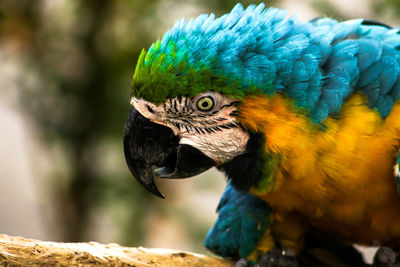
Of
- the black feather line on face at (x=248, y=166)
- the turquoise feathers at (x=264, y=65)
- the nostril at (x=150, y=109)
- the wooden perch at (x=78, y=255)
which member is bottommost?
the wooden perch at (x=78, y=255)

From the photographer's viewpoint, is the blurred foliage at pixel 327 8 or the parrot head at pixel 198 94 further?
the blurred foliage at pixel 327 8

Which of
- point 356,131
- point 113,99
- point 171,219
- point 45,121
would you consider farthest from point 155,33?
point 356,131

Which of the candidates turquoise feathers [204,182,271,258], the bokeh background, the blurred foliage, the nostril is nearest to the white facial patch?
the nostril

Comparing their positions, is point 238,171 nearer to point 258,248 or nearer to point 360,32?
point 258,248

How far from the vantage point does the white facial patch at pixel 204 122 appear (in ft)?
4.39

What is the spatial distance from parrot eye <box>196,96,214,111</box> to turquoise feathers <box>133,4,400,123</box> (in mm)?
29

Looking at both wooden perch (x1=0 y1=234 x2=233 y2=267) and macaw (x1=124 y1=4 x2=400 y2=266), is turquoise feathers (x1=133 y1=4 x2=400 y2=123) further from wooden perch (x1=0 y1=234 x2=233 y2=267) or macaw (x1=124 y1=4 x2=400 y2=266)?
wooden perch (x1=0 y1=234 x2=233 y2=267)

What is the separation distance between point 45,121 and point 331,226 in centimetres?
213

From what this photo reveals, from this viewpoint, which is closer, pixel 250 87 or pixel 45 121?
pixel 250 87

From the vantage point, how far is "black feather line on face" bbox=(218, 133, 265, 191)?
4.49 ft

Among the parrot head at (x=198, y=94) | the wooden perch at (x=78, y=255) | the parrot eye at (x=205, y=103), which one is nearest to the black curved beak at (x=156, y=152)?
the parrot head at (x=198, y=94)

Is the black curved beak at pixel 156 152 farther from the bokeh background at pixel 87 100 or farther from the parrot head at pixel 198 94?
the bokeh background at pixel 87 100

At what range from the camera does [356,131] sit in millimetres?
1342

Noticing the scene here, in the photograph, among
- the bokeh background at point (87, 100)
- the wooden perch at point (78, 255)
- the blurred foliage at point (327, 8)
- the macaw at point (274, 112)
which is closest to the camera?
the wooden perch at point (78, 255)
